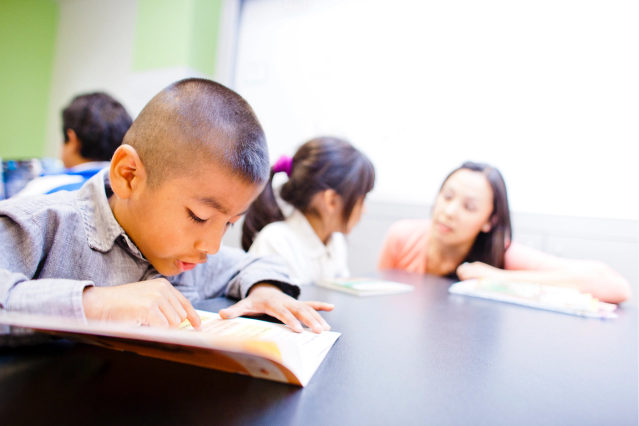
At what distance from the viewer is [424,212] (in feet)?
6.49

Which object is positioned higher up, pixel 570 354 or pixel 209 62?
pixel 209 62

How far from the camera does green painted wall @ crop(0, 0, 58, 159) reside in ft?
10.1

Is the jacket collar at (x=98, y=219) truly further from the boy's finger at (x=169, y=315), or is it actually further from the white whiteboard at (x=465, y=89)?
the white whiteboard at (x=465, y=89)

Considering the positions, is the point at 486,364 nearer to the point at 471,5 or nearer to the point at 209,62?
the point at 471,5

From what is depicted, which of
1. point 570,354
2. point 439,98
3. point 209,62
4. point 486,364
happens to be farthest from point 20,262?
point 209,62

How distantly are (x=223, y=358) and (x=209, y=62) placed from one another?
8.10ft

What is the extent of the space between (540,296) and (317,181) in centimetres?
71

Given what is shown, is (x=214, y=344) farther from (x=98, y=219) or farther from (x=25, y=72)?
(x=25, y=72)

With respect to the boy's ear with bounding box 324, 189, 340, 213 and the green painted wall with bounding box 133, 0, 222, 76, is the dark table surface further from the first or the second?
the green painted wall with bounding box 133, 0, 222, 76

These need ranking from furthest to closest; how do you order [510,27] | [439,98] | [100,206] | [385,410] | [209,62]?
[209,62] → [439,98] → [510,27] → [100,206] → [385,410]

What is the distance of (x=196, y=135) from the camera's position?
56 cm

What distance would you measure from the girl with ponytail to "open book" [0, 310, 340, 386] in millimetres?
845

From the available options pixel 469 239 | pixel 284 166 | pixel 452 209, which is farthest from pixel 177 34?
pixel 469 239

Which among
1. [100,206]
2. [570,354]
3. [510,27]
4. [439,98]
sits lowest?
[570,354]
